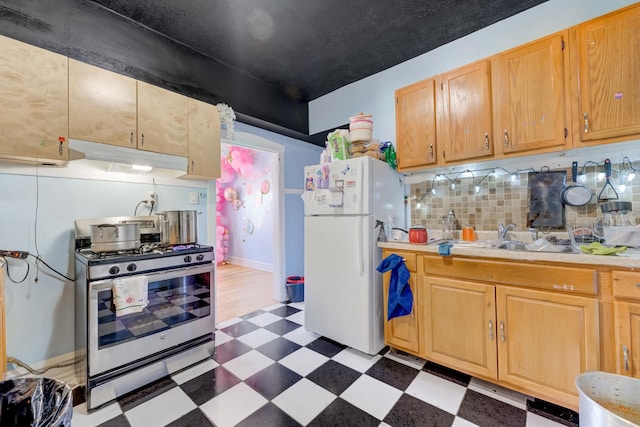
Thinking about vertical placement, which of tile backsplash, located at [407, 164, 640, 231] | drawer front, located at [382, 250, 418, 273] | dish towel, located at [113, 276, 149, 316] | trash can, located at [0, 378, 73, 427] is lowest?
trash can, located at [0, 378, 73, 427]

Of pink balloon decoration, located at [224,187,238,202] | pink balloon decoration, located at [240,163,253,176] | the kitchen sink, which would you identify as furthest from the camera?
pink balloon decoration, located at [224,187,238,202]

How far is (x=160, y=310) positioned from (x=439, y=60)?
10.4 ft

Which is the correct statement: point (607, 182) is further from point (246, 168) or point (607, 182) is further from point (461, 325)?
point (246, 168)

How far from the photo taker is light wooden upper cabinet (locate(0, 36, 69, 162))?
1.50 m

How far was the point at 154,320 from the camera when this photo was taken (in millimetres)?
1855

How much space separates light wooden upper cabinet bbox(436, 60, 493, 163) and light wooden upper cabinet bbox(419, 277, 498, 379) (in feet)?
3.24

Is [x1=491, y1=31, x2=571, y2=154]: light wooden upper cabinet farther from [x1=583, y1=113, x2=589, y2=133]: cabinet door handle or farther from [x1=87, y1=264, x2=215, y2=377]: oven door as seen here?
[x1=87, y1=264, x2=215, y2=377]: oven door

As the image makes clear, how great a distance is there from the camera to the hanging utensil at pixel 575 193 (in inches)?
70.7

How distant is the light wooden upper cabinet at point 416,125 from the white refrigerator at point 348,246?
237mm

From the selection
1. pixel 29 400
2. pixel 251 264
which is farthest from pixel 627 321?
pixel 251 264

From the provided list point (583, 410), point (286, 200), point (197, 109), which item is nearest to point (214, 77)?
point (197, 109)

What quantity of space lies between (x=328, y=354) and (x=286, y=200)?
6.69 feet

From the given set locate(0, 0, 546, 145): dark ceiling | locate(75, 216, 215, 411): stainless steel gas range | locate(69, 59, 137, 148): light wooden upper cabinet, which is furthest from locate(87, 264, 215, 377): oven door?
locate(0, 0, 546, 145): dark ceiling

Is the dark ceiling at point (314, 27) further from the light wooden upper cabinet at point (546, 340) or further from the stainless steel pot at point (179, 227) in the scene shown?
the light wooden upper cabinet at point (546, 340)
